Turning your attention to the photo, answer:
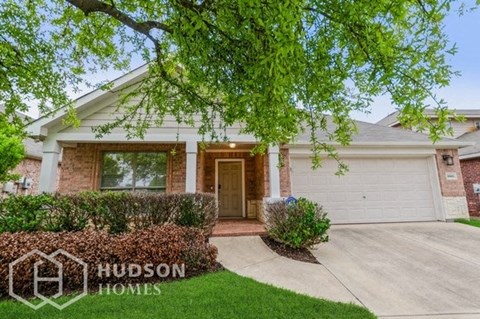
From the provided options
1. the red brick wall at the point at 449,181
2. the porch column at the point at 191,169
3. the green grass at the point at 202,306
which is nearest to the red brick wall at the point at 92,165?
the porch column at the point at 191,169

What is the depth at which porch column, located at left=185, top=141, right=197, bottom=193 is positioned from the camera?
310 inches

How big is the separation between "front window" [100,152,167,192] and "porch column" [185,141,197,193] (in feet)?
5.13

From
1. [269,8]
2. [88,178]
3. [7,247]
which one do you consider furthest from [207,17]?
[88,178]

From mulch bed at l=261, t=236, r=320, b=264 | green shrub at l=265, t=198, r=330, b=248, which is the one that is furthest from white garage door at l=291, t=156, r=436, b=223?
mulch bed at l=261, t=236, r=320, b=264

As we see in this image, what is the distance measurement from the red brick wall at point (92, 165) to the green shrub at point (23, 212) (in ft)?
11.5

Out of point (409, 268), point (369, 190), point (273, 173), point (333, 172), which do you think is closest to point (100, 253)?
point (273, 173)

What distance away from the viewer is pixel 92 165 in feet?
29.3

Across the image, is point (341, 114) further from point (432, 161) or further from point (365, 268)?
point (432, 161)

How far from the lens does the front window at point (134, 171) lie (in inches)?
356

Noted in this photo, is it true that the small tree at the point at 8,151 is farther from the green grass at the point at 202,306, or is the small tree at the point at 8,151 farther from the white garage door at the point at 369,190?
the white garage door at the point at 369,190

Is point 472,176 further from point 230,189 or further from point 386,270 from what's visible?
point 230,189

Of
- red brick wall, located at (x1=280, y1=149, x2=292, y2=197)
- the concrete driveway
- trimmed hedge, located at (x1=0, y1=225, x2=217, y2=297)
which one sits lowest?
the concrete driveway

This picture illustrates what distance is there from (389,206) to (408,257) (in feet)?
13.9

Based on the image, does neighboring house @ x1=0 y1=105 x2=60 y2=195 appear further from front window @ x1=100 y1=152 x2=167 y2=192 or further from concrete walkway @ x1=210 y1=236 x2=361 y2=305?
concrete walkway @ x1=210 y1=236 x2=361 y2=305
